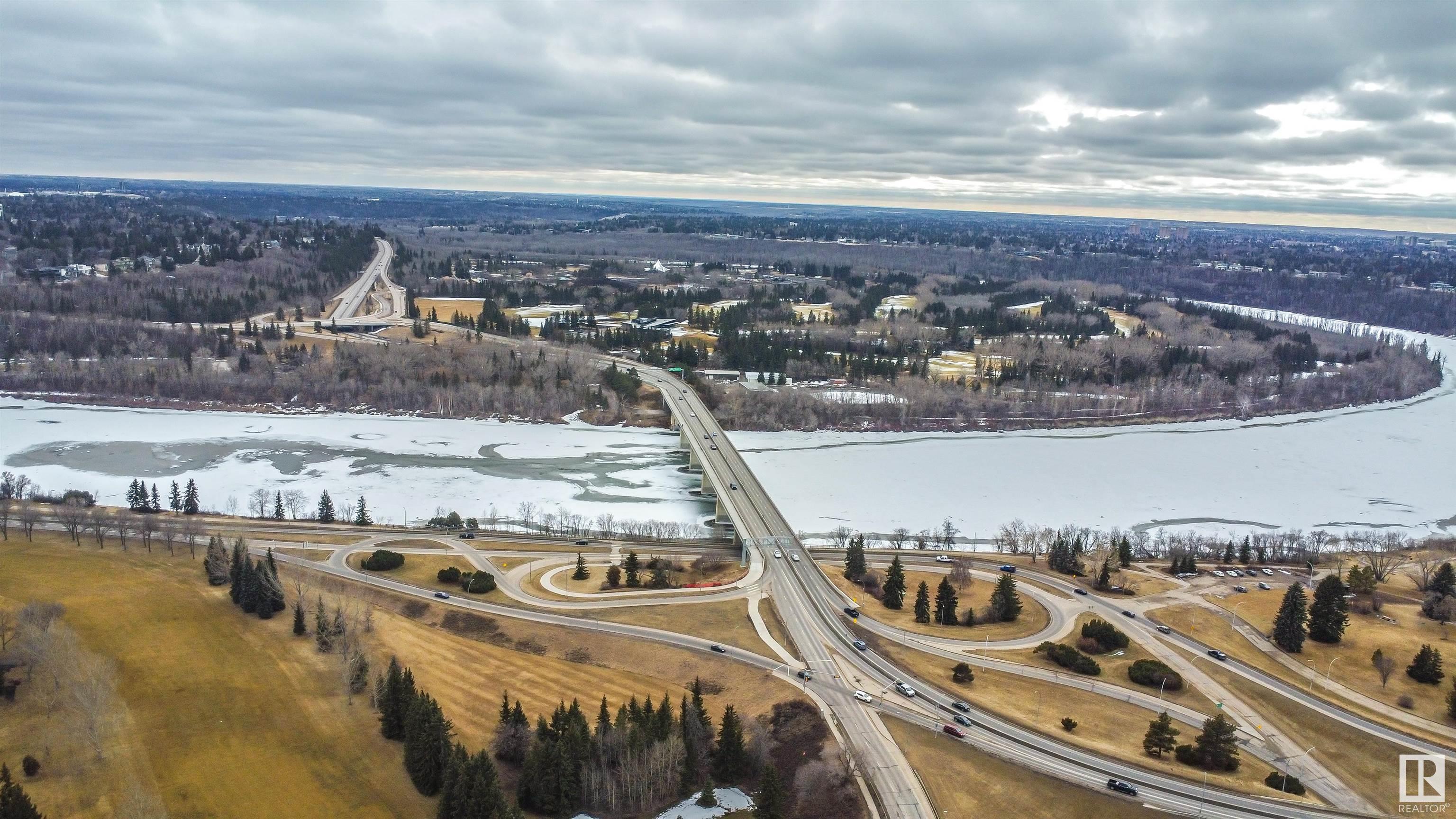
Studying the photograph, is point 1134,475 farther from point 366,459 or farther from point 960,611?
point 366,459

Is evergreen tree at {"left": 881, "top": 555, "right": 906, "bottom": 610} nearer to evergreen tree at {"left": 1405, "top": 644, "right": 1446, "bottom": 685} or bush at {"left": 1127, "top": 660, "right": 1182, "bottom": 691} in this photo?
bush at {"left": 1127, "top": 660, "right": 1182, "bottom": 691}

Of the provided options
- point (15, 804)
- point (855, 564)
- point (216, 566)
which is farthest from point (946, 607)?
point (216, 566)

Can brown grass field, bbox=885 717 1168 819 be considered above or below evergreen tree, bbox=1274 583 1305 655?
below

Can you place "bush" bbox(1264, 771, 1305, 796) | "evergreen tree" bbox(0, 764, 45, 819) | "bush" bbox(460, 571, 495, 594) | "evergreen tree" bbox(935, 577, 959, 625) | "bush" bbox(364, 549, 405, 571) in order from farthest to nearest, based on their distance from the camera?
"bush" bbox(364, 549, 405, 571)
"bush" bbox(460, 571, 495, 594)
"evergreen tree" bbox(935, 577, 959, 625)
"bush" bbox(1264, 771, 1305, 796)
"evergreen tree" bbox(0, 764, 45, 819)

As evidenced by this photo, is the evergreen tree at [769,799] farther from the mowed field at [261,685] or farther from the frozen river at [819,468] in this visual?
the frozen river at [819,468]

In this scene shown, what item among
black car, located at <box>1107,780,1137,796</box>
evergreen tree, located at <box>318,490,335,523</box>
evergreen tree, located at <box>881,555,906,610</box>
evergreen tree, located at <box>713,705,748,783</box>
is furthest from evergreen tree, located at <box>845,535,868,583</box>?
evergreen tree, located at <box>318,490,335,523</box>

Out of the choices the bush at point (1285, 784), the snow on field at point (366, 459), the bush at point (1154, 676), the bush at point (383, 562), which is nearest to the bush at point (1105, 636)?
the bush at point (1154, 676)
